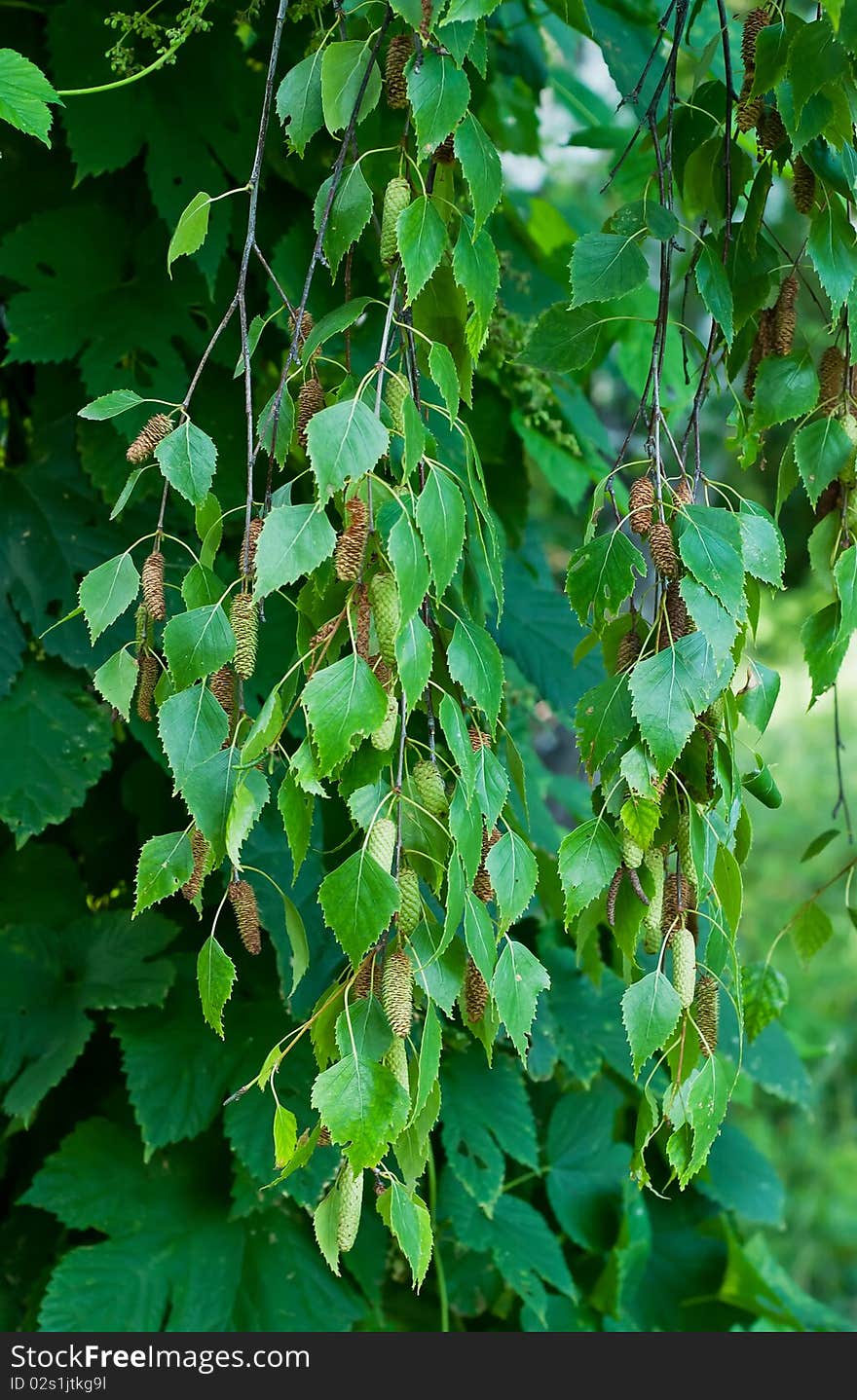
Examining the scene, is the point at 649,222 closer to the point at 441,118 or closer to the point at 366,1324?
the point at 441,118

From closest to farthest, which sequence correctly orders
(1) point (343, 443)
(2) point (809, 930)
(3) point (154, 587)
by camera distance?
1. (1) point (343, 443)
2. (3) point (154, 587)
3. (2) point (809, 930)

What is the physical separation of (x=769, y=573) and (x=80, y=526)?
2.00ft

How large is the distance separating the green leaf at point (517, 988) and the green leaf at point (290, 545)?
203mm

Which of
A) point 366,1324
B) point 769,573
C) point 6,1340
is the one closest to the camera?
point 769,573

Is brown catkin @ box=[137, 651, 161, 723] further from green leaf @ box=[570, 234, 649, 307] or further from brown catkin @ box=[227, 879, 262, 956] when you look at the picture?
green leaf @ box=[570, 234, 649, 307]

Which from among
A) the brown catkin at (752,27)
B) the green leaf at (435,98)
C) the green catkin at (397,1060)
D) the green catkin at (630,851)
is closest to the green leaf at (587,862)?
the green catkin at (630,851)

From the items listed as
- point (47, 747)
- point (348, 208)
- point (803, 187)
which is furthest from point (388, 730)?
point (47, 747)

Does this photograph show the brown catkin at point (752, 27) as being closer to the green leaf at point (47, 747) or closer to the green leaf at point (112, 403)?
the green leaf at point (112, 403)

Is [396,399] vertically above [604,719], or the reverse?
[396,399]

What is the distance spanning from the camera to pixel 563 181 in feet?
13.1

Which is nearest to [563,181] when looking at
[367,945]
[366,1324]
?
[366,1324]

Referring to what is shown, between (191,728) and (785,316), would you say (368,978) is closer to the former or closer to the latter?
(191,728)

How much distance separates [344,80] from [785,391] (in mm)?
280

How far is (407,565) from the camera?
0.51m
